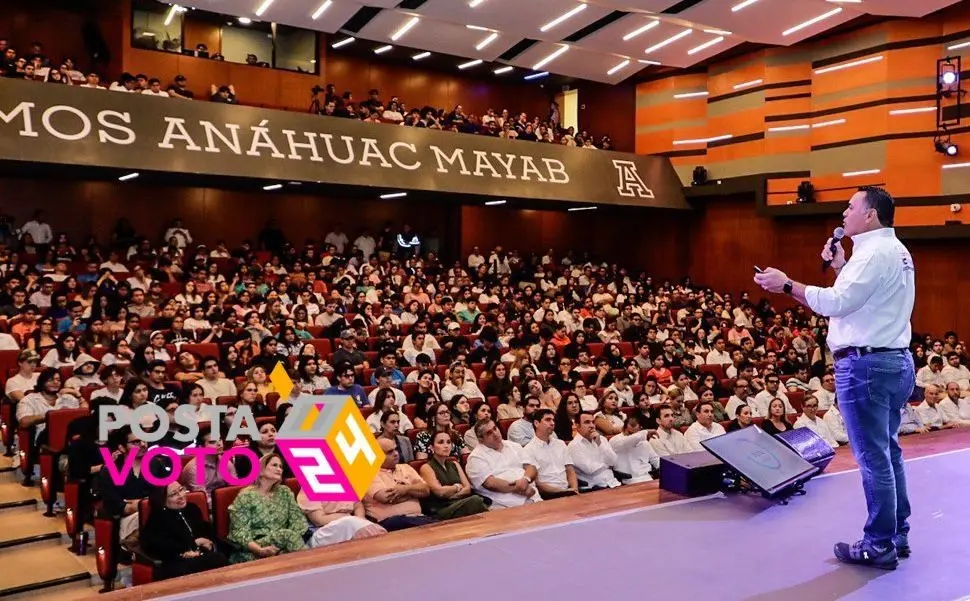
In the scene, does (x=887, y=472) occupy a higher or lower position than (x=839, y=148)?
lower

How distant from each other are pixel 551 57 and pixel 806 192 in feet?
14.4

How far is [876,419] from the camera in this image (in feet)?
7.88

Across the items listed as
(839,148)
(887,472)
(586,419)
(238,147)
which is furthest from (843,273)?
(839,148)

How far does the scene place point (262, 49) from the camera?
519 inches

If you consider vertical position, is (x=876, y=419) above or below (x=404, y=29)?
below

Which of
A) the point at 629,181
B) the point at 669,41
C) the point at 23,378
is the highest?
the point at 669,41

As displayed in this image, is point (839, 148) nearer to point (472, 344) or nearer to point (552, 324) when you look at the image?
point (552, 324)

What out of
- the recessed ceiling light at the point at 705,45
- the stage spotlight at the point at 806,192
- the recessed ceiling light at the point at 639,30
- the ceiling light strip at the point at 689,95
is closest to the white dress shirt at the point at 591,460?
the recessed ceiling light at the point at 639,30

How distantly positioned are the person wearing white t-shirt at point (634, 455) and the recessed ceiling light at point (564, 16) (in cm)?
A: 722

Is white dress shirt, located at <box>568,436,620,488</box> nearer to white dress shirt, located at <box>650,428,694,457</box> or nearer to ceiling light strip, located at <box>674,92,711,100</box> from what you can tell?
white dress shirt, located at <box>650,428,694,457</box>

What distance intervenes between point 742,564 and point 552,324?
7.08 metres

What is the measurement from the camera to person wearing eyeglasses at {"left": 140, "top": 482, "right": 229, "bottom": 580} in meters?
3.63

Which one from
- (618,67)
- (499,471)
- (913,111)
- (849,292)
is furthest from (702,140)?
(849,292)

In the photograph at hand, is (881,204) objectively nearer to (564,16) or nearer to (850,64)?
(564,16)
